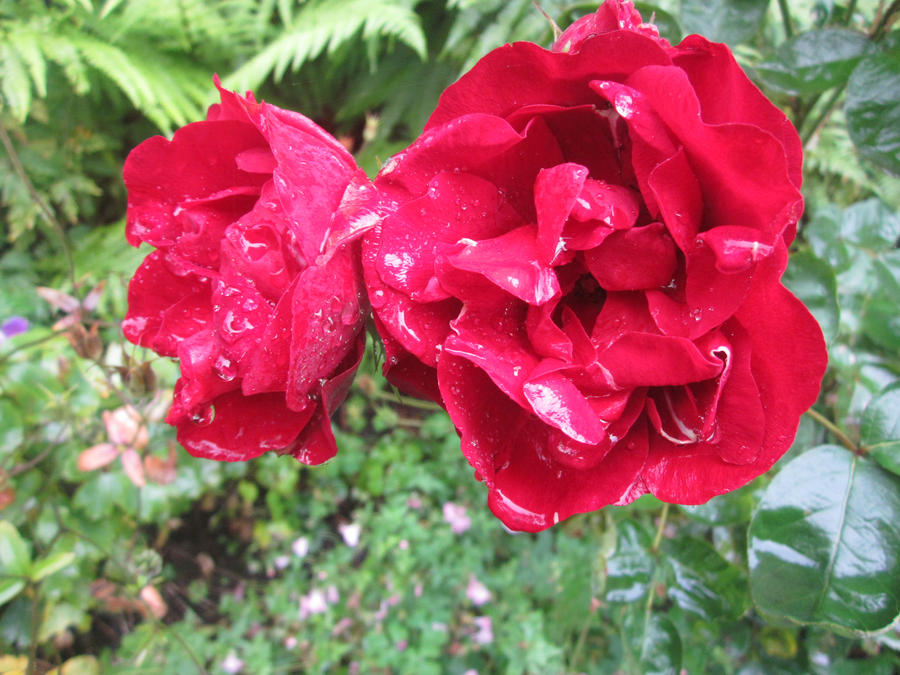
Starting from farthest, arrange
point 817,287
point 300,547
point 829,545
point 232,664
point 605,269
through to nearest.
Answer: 1. point 300,547
2. point 232,664
3. point 817,287
4. point 829,545
5. point 605,269

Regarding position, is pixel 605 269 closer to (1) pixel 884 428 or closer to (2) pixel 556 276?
(2) pixel 556 276

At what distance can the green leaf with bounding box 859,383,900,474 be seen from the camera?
1.47 feet

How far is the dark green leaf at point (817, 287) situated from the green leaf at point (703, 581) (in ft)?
0.85

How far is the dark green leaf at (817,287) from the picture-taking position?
20.3 inches

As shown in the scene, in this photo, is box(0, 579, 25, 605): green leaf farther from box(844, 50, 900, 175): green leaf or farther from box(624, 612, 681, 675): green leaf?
box(844, 50, 900, 175): green leaf

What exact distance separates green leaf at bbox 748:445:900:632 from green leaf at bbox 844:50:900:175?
0.25 m

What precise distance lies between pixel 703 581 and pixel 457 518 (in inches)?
30.9

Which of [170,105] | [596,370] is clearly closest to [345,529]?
[596,370]

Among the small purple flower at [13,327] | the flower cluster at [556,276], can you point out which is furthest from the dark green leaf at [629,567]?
the small purple flower at [13,327]

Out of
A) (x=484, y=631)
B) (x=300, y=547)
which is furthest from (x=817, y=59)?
(x=300, y=547)

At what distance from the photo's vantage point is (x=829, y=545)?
43cm

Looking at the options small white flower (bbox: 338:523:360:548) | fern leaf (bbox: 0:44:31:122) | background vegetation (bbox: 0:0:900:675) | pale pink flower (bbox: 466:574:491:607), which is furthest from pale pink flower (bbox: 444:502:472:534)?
fern leaf (bbox: 0:44:31:122)

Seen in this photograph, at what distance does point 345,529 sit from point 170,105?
1468 mm

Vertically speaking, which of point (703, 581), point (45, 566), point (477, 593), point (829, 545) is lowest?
point (477, 593)
